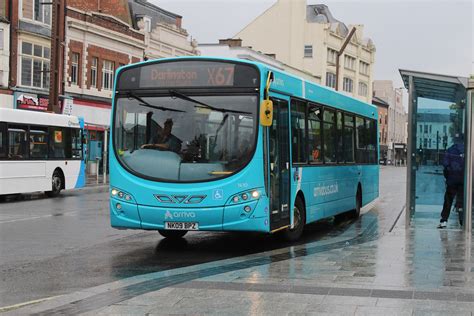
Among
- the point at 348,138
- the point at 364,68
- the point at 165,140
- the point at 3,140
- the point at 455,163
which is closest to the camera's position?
the point at 165,140

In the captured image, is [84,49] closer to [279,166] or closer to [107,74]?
[107,74]

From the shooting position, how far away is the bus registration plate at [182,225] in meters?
10.4

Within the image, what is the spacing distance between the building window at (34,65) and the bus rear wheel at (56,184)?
11259 mm

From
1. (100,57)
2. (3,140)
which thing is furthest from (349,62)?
(3,140)

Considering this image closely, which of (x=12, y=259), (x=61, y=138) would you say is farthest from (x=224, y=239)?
(x=61, y=138)

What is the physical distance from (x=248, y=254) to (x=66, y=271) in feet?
9.90

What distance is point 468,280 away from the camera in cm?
829

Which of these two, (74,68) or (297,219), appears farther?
(74,68)

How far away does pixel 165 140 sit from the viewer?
10.6m

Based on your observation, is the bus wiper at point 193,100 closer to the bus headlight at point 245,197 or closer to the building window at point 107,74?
the bus headlight at point 245,197

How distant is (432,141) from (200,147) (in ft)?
19.4

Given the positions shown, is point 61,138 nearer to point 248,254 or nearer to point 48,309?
point 248,254

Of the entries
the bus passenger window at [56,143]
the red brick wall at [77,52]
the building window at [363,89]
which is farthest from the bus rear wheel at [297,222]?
the building window at [363,89]

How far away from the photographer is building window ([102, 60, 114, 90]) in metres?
41.4
